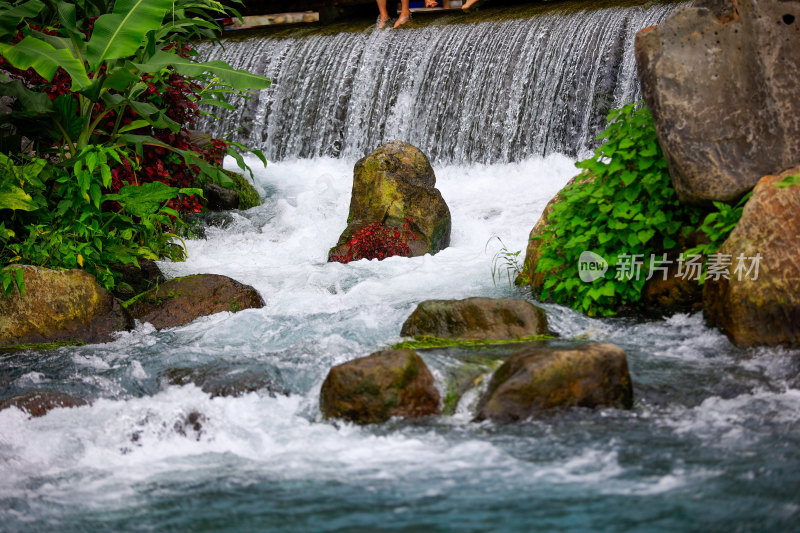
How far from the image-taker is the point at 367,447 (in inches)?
156

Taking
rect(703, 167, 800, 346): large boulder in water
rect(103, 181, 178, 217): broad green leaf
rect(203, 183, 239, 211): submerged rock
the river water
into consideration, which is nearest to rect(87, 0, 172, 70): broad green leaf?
rect(103, 181, 178, 217): broad green leaf

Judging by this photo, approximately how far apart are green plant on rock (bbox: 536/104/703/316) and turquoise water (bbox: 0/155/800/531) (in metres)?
0.27

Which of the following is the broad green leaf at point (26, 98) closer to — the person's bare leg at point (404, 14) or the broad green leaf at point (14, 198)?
the broad green leaf at point (14, 198)

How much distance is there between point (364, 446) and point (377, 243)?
4.43m

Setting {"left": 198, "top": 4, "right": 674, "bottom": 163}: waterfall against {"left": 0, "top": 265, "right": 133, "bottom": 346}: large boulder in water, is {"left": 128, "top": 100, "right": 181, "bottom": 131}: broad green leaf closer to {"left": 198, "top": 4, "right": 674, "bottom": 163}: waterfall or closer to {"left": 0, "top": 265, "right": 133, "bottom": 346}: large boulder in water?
{"left": 0, "top": 265, "right": 133, "bottom": 346}: large boulder in water

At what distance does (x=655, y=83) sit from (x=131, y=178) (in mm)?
5143

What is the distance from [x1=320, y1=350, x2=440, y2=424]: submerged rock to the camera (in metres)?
4.27

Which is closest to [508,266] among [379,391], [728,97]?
[728,97]

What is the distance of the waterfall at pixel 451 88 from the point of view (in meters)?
11.1

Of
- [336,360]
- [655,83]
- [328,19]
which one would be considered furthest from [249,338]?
[328,19]

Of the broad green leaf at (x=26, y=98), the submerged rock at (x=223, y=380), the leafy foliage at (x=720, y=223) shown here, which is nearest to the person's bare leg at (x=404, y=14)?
the broad green leaf at (x=26, y=98)

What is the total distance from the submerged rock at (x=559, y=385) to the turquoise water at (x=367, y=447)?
93mm

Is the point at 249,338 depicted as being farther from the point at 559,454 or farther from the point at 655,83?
the point at 655,83

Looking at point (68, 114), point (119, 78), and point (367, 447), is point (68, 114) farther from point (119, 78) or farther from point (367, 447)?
point (367, 447)
